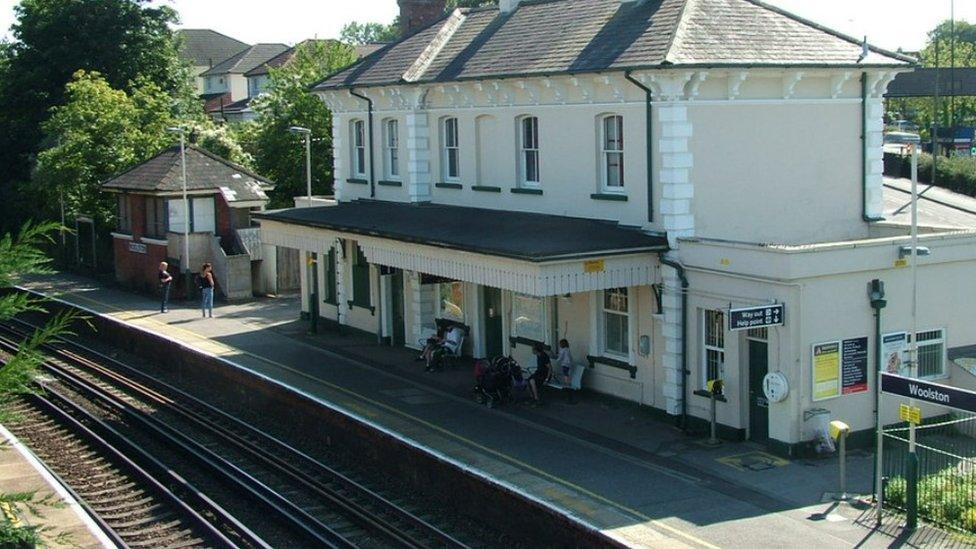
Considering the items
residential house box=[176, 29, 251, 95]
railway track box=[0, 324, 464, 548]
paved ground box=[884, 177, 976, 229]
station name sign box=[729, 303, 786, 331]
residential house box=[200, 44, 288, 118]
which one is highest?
residential house box=[176, 29, 251, 95]

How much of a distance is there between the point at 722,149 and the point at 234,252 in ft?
67.5

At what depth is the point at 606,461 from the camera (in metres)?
19.2

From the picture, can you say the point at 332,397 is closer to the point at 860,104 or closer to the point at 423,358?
the point at 423,358

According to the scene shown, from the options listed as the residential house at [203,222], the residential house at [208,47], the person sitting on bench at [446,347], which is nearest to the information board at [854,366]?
the person sitting on bench at [446,347]

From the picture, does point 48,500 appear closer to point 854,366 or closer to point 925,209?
point 854,366

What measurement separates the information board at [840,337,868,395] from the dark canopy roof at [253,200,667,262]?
3.60 metres

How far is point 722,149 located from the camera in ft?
72.0

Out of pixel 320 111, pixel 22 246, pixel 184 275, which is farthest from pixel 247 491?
pixel 320 111

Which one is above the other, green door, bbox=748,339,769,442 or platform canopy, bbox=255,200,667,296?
platform canopy, bbox=255,200,667,296

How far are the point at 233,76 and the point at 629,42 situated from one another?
73.2 meters

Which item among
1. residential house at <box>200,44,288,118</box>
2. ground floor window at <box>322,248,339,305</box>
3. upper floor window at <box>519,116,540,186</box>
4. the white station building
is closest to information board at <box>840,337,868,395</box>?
the white station building

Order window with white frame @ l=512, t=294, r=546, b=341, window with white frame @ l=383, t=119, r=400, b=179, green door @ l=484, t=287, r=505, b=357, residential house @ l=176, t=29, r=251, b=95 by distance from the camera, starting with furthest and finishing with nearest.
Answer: residential house @ l=176, t=29, r=251, b=95 < window with white frame @ l=383, t=119, r=400, b=179 < green door @ l=484, t=287, r=505, b=357 < window with white frame @ l=512, t=294, r=546, b=341

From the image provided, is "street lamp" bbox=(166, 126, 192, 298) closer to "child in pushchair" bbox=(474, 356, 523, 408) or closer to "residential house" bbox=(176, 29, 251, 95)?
"child in pushchair" bbox=(474, 356, 523, 408)

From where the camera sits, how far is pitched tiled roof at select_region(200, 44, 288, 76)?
9206cm
